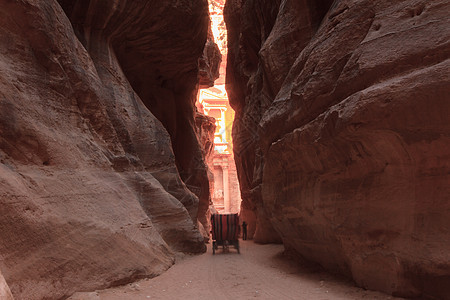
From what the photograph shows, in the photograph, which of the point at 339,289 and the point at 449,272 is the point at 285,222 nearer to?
the point at 339,289

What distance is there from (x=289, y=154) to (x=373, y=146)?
221cm

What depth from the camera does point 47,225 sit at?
4.33 meters

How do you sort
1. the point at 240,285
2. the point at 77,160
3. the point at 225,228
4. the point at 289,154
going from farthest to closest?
the point at 225,228, the point at 289,154, the point at 77,160, the point at 240,285

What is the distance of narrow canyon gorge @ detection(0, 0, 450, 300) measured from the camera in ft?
12.6

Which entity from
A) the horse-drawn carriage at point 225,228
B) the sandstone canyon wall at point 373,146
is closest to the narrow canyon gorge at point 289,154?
the sandstone canyon wall at point 373,146

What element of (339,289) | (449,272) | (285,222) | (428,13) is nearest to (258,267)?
(285,222)

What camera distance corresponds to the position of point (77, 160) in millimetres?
5676

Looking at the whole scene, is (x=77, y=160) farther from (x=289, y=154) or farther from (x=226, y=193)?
(x=226, y=193)

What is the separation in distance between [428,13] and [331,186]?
2.75 metres

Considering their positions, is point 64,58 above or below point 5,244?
above

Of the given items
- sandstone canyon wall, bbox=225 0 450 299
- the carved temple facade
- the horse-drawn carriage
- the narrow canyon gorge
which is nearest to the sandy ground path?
the narrow canyon gorge

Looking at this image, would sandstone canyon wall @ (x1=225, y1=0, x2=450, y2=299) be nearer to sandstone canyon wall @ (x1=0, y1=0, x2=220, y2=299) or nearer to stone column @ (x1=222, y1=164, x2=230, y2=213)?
sandstone canyon wall @ (x1=0, y1=0, x2=220, y2=299)

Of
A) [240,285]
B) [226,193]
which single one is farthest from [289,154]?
[226,193]

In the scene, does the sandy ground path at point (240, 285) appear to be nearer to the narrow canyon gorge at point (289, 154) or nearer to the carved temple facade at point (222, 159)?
the narrow canyon gorge at point (289, 154)
